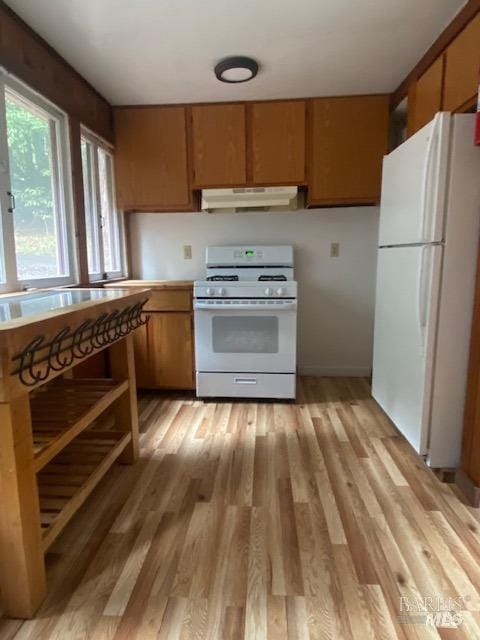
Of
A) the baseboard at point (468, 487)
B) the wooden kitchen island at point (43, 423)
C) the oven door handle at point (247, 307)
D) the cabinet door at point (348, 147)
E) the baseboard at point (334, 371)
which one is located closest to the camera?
the wooden kitchen island at point (43, 423)

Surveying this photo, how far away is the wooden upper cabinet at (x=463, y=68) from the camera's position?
1.60 meters

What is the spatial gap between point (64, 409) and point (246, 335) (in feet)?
4.49

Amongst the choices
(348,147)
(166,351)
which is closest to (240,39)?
(348,147)

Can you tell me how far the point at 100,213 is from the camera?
2775mm

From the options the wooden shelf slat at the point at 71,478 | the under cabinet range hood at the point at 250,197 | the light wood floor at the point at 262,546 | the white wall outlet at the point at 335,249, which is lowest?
the light wood floor at the point at 262,546

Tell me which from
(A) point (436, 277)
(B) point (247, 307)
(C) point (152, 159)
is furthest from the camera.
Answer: (C) point (152, 159)

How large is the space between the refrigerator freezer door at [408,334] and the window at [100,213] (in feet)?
6.42

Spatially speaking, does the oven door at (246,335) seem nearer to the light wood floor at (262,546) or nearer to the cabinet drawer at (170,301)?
the cabinet drawer at (170,301)

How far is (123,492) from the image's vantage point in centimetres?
166

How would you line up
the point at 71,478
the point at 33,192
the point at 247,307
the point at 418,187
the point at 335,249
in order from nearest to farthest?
1. the point at 71,478
2. the point at 418,187
3. the point at 33,192
4. the point at 247,307
5. the point at 335,249

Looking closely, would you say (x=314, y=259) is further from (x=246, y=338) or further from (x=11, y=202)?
(x=11, y=202)

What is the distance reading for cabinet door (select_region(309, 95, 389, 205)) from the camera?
8.71 ft

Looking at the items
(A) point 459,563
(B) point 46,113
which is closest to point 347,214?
(B) point 46,113

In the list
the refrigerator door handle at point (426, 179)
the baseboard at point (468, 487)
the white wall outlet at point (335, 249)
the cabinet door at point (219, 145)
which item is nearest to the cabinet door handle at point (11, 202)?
the cabinet door at point (219, 145)
